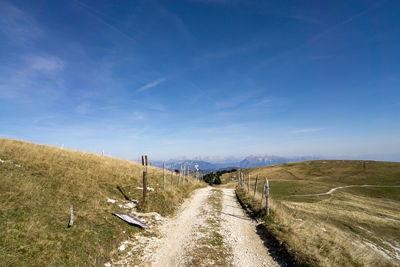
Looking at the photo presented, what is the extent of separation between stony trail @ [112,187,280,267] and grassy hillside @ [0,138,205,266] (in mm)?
1718

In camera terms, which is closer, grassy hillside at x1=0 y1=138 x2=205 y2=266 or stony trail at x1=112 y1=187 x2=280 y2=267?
grassy hillside at x1=0 y1=138 x2=205 y2=266

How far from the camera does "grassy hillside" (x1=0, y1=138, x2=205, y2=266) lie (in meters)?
7.70

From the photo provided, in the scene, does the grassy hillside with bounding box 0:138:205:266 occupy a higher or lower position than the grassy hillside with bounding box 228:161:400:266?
higher

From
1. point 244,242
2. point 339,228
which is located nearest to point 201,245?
point 244,242

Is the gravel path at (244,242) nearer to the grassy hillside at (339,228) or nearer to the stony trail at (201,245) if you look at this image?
the stony trail at (201,245)

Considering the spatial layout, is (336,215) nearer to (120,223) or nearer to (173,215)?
(173,215)

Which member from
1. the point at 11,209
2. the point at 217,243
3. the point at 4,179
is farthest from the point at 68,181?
the point at 217,243

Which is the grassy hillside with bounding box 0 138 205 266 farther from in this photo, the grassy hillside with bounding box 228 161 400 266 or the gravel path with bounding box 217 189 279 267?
the grassy hillside with bounding box 228 161 400 266

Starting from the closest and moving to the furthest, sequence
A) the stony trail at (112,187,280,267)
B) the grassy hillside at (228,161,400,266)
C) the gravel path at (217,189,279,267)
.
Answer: the stony trail at (112,187,280,267) < the gravel path at (217,189,279,267) < the grassy hillside at (228,161,400,266)

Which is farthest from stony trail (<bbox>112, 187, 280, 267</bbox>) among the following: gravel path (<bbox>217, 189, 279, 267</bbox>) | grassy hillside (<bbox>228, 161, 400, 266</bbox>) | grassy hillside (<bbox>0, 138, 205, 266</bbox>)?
grassy hillside (<bbox>228, 161, 400, 266</bbox>)

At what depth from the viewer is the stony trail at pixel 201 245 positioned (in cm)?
944

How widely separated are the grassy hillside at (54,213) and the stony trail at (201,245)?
5.64 ft

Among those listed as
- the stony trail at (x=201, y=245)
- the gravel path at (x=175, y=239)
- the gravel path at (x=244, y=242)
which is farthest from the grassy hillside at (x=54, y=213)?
the gravel path at (x=244, y=242)

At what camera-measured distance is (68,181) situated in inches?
606
